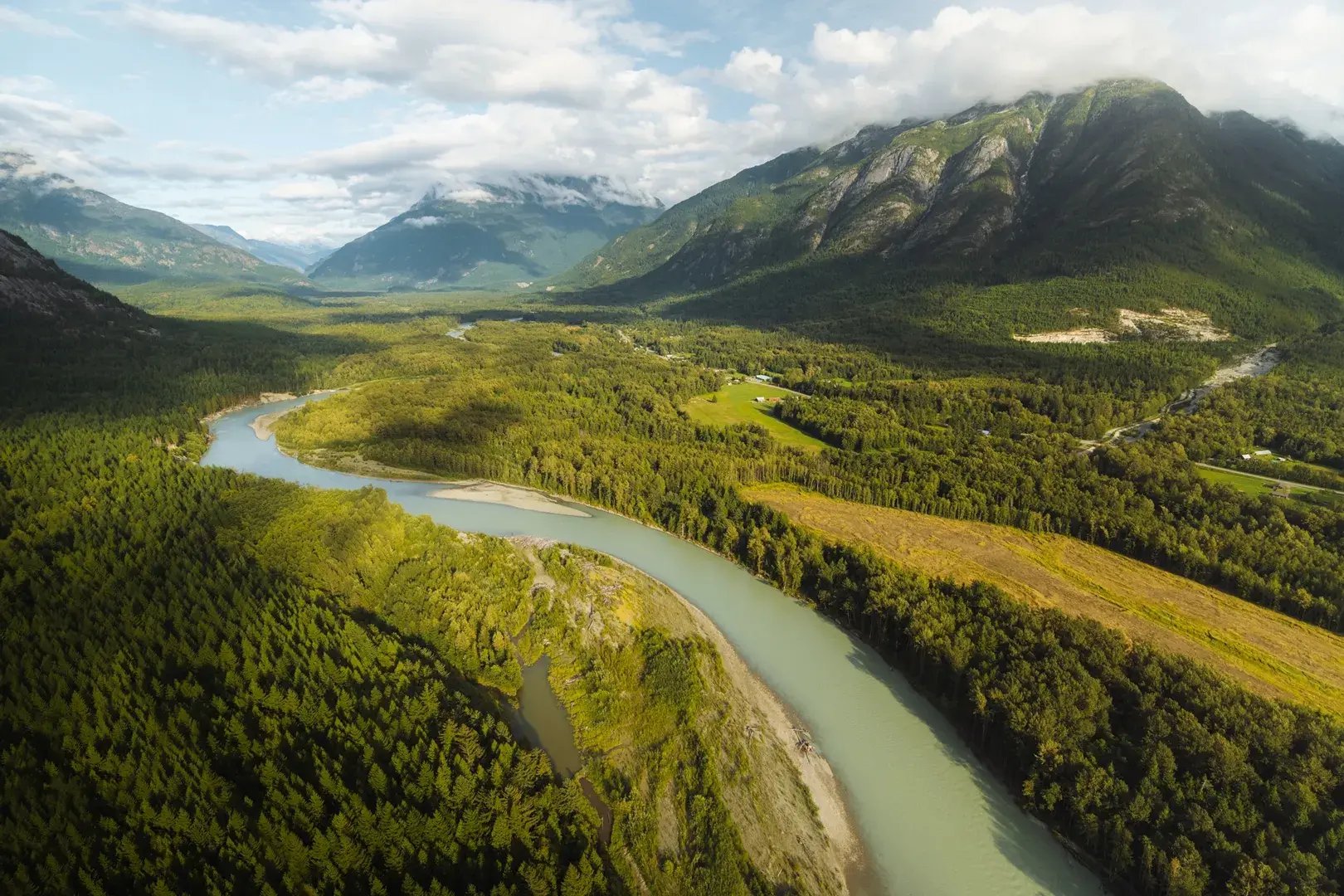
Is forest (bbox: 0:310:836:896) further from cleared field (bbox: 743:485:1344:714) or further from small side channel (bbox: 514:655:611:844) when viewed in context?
cleared field (bbox: 743:485:1344:714)

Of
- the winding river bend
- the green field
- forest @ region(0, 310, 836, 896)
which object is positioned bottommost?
the winding river bend

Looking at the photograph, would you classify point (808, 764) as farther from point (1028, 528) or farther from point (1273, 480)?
point (1273, 480)

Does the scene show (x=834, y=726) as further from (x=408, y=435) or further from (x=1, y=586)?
(x=408, y=435)

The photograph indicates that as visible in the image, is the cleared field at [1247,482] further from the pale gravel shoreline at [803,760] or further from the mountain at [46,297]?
the mountain at [46,297]

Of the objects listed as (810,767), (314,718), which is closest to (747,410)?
(810,767)

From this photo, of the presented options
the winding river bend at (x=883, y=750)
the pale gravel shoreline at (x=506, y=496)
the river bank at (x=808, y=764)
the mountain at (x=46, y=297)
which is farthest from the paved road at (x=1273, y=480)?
the mountain at (x=46, y=297)

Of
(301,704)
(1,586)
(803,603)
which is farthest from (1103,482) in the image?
(1,586)

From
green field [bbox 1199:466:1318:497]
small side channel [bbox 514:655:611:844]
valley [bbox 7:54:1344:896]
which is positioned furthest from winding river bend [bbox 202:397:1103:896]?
green field [bbox 1199:466:1318:497]
